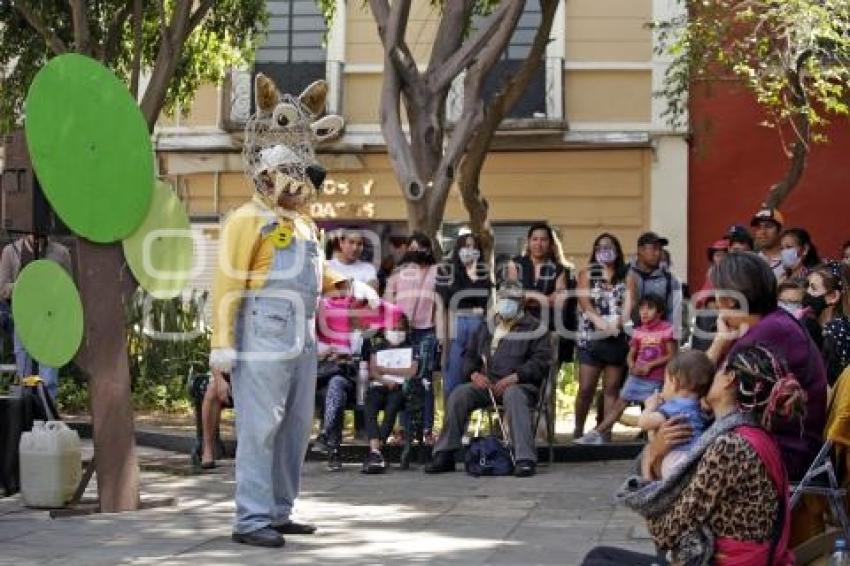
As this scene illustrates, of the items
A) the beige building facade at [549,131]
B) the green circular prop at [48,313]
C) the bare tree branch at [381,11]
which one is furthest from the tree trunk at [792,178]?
the green circular prop at [48,313]

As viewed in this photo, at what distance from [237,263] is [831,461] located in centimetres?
342

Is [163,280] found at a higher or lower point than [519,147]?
lower

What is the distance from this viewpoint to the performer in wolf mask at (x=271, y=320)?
27.6 feet

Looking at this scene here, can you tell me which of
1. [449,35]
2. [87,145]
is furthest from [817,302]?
[449,35]

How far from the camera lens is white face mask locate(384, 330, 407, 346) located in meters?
12.5

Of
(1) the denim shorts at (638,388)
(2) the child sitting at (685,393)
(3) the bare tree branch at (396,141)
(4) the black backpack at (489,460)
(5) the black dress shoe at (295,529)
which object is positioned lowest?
(5) the black dress shoe at (295,529)

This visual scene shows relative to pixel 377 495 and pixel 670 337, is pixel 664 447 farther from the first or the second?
pixel 670 337

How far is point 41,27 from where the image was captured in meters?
17.1

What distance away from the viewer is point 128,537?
870 cm

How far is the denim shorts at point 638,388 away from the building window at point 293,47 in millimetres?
14627

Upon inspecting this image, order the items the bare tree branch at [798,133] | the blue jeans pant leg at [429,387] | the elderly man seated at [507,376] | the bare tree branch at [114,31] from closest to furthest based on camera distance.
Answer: the elderly man seated at [507,376]
the blue jeans pant leg at [429,387]
the bare tree branch at [114,31]
the bare tree branch at [798,133]

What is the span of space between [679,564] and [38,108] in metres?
5.18

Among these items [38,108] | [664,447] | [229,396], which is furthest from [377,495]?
[664,447]

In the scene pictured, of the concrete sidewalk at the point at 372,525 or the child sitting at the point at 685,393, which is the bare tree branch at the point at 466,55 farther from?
the child sitting at the point at 685,393
